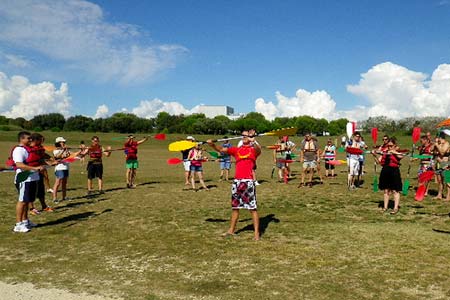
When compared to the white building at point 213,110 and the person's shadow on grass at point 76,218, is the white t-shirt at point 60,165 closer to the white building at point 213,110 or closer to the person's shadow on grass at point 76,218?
the person's shadow on grass at point 76,218

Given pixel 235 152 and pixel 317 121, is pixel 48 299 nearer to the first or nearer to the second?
pixel 235 152

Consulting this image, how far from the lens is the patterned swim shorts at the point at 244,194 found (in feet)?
22.7

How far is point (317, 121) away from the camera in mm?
147500

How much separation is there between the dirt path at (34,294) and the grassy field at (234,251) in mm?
163

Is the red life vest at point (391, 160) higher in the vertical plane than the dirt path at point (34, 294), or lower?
higher

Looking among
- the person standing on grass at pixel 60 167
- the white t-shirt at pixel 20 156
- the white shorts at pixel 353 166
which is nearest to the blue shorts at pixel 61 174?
the person standing on grass at pixel 60 167

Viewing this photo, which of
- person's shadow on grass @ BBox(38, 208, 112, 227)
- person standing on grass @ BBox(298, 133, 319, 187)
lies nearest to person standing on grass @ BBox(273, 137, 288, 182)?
person standing on grass @ BBox(298, 133, 319, 187)

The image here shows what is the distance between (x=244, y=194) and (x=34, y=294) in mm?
3747

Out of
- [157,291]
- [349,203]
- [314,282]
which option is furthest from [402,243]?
[157,291]

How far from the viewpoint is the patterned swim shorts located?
6.93 metres

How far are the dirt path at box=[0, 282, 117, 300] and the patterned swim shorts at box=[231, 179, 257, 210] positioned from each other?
3128 mm

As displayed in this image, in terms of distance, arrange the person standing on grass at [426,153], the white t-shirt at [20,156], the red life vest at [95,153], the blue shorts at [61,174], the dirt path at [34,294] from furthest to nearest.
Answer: the red life vest at [95,153]
the person standing on grass at [426,153]
the blue shorts at [61,174]
the white t-shirt at [20,156]
the dirt path at [34,294]

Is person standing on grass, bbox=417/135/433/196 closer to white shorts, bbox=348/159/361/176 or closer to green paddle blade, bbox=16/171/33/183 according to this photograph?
white shorts, bbox=348/159/361/176

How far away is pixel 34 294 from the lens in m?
4.71
